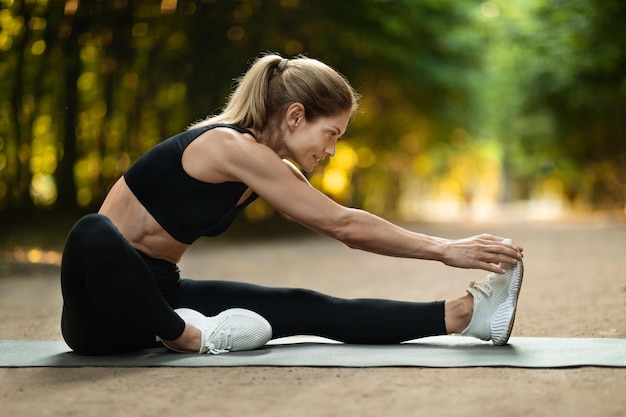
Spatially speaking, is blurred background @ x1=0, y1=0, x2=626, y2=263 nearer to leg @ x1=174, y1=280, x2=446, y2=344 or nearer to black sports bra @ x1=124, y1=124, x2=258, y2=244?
leg @ x1=174, y1=280, x2=446, y2=344

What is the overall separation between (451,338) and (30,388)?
1.85m

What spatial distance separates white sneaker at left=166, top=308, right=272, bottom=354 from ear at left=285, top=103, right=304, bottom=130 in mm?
783

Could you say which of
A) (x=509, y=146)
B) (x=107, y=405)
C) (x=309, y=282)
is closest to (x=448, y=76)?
(x=509, y=146)

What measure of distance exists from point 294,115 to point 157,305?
91 cm

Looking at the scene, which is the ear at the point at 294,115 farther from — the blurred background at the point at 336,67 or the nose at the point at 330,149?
the blurred background at the point at 336,67

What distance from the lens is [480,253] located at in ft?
11.8

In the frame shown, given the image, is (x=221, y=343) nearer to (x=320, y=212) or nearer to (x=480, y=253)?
(x=320, y=212)

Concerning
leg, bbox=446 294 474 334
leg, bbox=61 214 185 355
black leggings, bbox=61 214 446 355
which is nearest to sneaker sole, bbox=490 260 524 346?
leg, bbox=446 294 474 334

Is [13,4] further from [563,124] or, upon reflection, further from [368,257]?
[563,124]

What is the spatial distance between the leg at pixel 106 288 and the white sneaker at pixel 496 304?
1190 mm

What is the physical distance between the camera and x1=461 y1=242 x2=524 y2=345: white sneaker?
12.3 ft

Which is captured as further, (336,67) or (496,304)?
(336,67)

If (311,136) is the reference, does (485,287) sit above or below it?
below

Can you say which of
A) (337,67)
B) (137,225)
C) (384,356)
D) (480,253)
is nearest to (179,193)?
(137,225)
